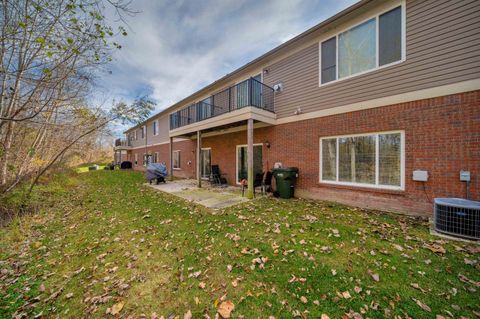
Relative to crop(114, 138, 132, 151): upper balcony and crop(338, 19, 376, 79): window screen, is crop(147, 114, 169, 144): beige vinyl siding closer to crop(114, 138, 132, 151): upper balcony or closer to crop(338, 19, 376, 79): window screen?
crop(114, 138, 132, 151): upper balcony

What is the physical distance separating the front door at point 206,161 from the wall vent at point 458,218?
34.3 feet

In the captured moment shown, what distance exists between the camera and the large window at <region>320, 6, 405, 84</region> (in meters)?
5.32

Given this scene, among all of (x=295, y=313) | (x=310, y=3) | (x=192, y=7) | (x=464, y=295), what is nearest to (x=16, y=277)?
(x=295, y=313)

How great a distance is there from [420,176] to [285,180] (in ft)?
12.5

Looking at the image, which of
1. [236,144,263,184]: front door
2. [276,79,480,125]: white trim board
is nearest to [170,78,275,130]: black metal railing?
[276,79,480,125]: white trim board

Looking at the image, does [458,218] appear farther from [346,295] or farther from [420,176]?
[346,295]

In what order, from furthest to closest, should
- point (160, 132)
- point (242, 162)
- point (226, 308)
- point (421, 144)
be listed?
1. point (160, 132)
2. point (242, 162)
3. point (421, 144)
4. point (226, 308)

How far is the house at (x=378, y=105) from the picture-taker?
4.46 m

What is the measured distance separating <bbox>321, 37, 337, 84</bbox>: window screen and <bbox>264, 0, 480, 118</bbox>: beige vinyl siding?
357 millimetres

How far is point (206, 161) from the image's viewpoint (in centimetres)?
1274

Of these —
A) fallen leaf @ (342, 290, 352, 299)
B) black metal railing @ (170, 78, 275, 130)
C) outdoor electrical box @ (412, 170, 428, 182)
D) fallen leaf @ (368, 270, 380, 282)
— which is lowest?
fallen leaf @ (342, 290, 352, 299)

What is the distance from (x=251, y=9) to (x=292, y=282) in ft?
32.3

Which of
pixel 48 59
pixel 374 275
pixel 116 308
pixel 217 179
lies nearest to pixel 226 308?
pixel 116 308

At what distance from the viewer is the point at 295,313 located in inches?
83.9
